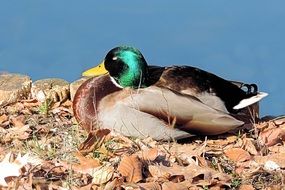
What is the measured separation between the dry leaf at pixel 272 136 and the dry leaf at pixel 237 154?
33 cm

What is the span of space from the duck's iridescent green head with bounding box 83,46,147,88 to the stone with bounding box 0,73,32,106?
1.11 metres

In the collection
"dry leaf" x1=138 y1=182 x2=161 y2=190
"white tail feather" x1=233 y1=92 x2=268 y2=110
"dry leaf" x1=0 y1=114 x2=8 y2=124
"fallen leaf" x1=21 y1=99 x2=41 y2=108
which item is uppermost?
"white tail feather" x1=233 y1=92 x2=268 y2=110

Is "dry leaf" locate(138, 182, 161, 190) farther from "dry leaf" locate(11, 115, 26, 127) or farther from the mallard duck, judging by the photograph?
"dry leaf" locate(11, 115, 26, 127)

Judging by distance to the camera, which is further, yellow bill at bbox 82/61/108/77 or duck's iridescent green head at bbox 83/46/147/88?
yellow bill at bbox 82/61/108/77

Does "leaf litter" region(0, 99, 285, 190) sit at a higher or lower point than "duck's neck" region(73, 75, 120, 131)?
lower

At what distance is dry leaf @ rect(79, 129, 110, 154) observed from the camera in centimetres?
496

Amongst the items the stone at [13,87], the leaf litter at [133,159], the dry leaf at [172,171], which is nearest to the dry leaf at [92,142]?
the leaf litter at [133,159]

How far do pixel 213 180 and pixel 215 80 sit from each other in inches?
59.8

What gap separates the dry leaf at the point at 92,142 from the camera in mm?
4961

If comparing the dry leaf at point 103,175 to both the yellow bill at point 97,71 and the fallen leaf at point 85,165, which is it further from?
the yellow bill at point 97,71

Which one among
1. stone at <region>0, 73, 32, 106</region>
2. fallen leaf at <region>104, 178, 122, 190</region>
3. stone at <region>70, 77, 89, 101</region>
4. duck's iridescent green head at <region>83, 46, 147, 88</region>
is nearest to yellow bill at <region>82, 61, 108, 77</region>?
duck's iridescent green head at <region>83, 46, 147, 88</region>

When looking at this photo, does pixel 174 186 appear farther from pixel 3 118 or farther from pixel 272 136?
pixel 3 118

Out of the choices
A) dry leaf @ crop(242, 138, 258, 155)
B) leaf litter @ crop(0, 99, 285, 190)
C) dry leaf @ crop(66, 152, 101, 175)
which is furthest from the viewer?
dry leaf @ crop(242, 138, 258, 155)

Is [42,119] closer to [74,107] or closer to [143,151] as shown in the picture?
[74,107]
